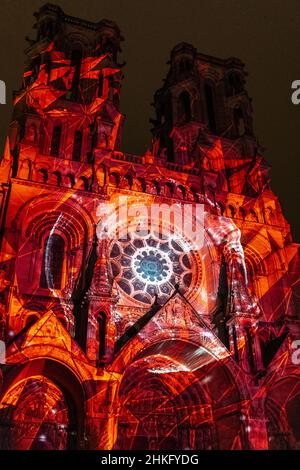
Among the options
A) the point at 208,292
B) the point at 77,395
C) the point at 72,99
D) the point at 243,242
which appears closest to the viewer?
the point at 77,395

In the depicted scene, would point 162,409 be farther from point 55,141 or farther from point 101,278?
point 55,141

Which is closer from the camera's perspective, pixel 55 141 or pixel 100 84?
pixel 55 141

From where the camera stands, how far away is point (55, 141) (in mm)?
23125

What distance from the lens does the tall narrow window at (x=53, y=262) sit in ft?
58.8

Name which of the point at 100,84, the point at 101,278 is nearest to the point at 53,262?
the point at 101,278

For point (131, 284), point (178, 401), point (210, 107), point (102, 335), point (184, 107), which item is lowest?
point (178, 401)

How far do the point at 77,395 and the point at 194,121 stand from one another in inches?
708

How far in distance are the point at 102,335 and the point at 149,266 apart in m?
4.92

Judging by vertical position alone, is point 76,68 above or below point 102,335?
above

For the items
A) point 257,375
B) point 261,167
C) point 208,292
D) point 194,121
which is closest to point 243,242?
point 208,292

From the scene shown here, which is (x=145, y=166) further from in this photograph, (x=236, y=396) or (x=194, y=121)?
(x=236, y=396)

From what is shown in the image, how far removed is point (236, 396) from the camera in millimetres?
15977

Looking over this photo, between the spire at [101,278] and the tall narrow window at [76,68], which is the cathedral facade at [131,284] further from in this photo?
the tall narrow window at [76,68]

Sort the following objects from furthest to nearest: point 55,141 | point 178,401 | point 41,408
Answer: point 55,141 < point 178,401 < point 41,408
